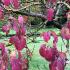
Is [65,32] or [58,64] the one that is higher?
[65,32]

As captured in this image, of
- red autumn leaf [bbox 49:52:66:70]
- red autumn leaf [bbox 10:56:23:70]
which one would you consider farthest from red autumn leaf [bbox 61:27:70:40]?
red autumn leaf [bbox 10:56:23:70]

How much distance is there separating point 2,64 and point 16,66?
14 centimetres

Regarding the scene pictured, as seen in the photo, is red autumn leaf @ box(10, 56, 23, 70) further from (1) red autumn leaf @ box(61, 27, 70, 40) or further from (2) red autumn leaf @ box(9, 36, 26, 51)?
(1) red autumn leaf @ box(61, 27, 70, 40)

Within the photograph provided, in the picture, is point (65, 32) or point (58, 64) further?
point (65, 32)

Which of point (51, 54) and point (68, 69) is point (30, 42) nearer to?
point (68, 69)

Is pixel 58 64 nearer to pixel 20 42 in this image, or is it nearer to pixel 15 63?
pixel 15 63

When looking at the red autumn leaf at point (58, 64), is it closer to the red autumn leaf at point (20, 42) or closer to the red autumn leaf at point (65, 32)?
the red autumn leaf at point (65, 32)

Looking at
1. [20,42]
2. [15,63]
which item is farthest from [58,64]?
[20,42]

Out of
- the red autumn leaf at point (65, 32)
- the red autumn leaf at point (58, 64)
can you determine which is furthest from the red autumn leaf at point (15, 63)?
the red autumn leaf at point (65, 32)

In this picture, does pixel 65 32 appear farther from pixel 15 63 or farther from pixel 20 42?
pixel 15 63

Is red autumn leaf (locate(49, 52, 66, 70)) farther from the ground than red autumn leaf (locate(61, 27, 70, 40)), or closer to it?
closer to it

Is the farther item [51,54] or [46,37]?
[46,37]

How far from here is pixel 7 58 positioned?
1.95 m

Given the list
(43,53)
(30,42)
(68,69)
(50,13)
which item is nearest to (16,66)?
(43,53)
